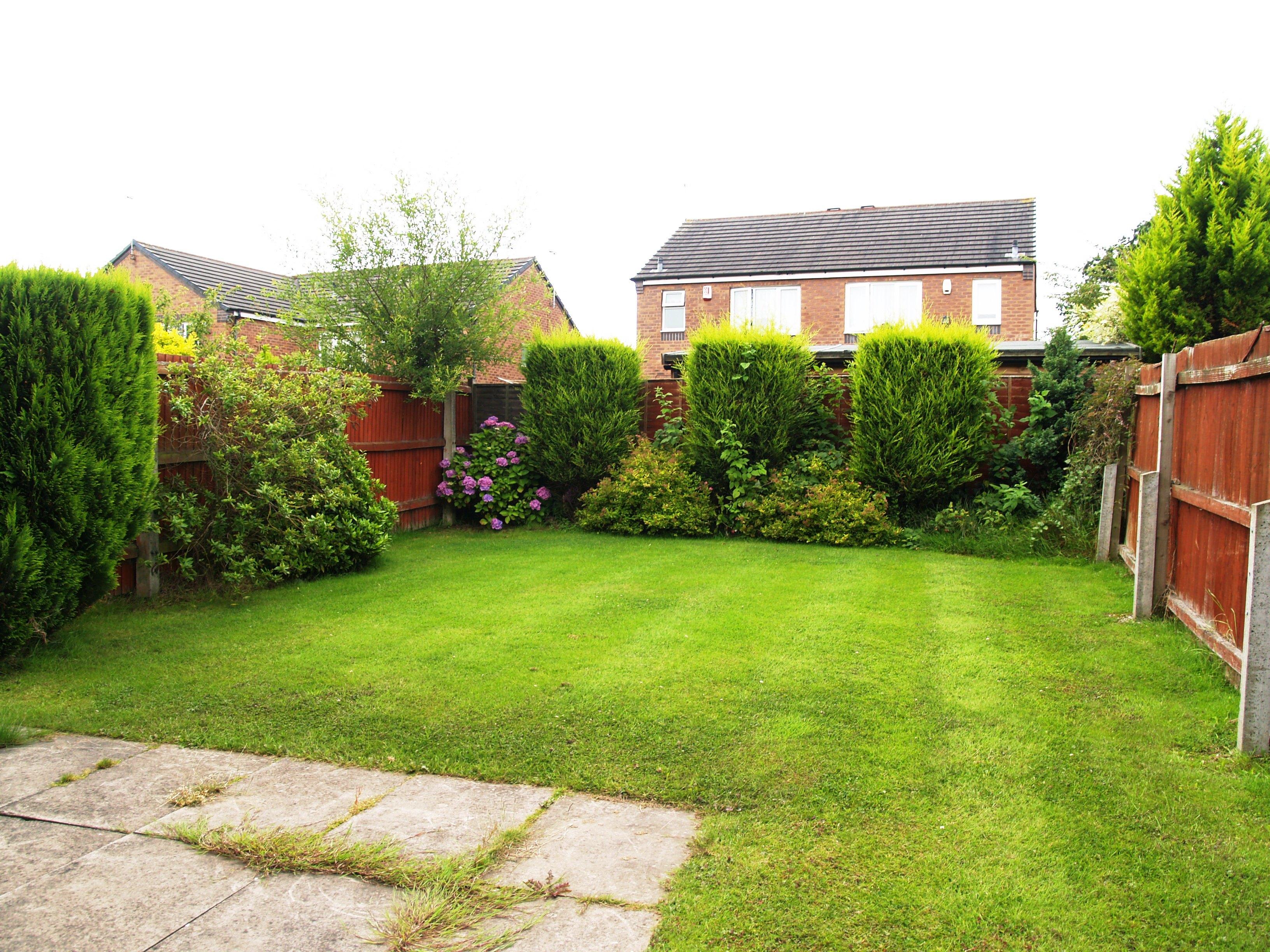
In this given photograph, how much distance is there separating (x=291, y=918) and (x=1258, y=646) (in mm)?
3995

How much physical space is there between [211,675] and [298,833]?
2.36m

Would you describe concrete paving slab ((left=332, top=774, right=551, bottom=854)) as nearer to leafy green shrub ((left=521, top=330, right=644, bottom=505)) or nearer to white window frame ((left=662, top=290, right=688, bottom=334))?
leafy green shrub ((left=521, top=330, right=644, bottom=505))

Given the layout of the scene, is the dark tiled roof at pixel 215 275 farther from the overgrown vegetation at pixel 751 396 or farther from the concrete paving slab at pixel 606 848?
the concrete paving slab at pixel 606 848

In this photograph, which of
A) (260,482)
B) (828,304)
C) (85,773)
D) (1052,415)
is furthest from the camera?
(828,304)

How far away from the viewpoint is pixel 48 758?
3748 mm

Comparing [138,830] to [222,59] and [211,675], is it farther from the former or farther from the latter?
[222,59]

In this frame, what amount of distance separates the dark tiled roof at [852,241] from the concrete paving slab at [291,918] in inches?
946

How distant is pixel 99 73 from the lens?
6.10 meters

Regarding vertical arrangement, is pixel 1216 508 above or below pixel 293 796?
above

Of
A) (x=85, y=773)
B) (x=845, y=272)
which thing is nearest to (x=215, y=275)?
(x=845, y=272)

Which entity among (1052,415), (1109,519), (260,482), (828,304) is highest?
(828,304)

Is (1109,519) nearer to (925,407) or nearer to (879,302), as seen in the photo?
(925,407)

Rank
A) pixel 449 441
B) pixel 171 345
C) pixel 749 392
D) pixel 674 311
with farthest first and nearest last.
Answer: pixel 674 311 < pixel 449 441 < pixel 749 392 < pixel 171 345

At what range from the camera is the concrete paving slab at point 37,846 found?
272cm
